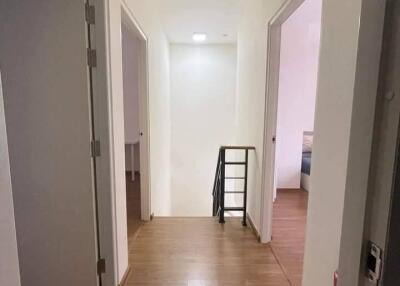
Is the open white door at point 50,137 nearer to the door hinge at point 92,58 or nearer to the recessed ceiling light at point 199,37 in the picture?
the door hinge at point 92,58

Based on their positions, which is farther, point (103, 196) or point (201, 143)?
point (201, 143)

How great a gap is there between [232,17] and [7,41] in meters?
3.39

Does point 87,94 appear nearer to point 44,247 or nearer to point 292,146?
point 44,247

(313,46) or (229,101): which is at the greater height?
(313,46)

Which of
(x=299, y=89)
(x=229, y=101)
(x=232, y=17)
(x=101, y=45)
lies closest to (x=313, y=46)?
(x=299, y=89)

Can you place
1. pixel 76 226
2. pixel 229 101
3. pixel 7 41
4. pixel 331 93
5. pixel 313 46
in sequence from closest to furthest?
pixel 331 93 < pixel 7 41 < pixel 76 226 < pixel 313 46 < pixel 229 101

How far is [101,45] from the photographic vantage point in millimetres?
1617

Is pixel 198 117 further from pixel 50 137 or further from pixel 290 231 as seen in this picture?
pixel 50 137

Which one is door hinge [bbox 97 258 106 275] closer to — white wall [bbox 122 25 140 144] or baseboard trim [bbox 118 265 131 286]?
baseboard trim [bbox 118 265 131 286]

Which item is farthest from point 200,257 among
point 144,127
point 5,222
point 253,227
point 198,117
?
point 198,117

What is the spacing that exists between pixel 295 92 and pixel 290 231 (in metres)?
2.25

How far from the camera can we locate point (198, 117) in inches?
240

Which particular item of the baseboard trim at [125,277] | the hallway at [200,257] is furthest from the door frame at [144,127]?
the baseboard trim at [125,277]

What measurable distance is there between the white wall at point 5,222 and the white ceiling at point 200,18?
140 inches
